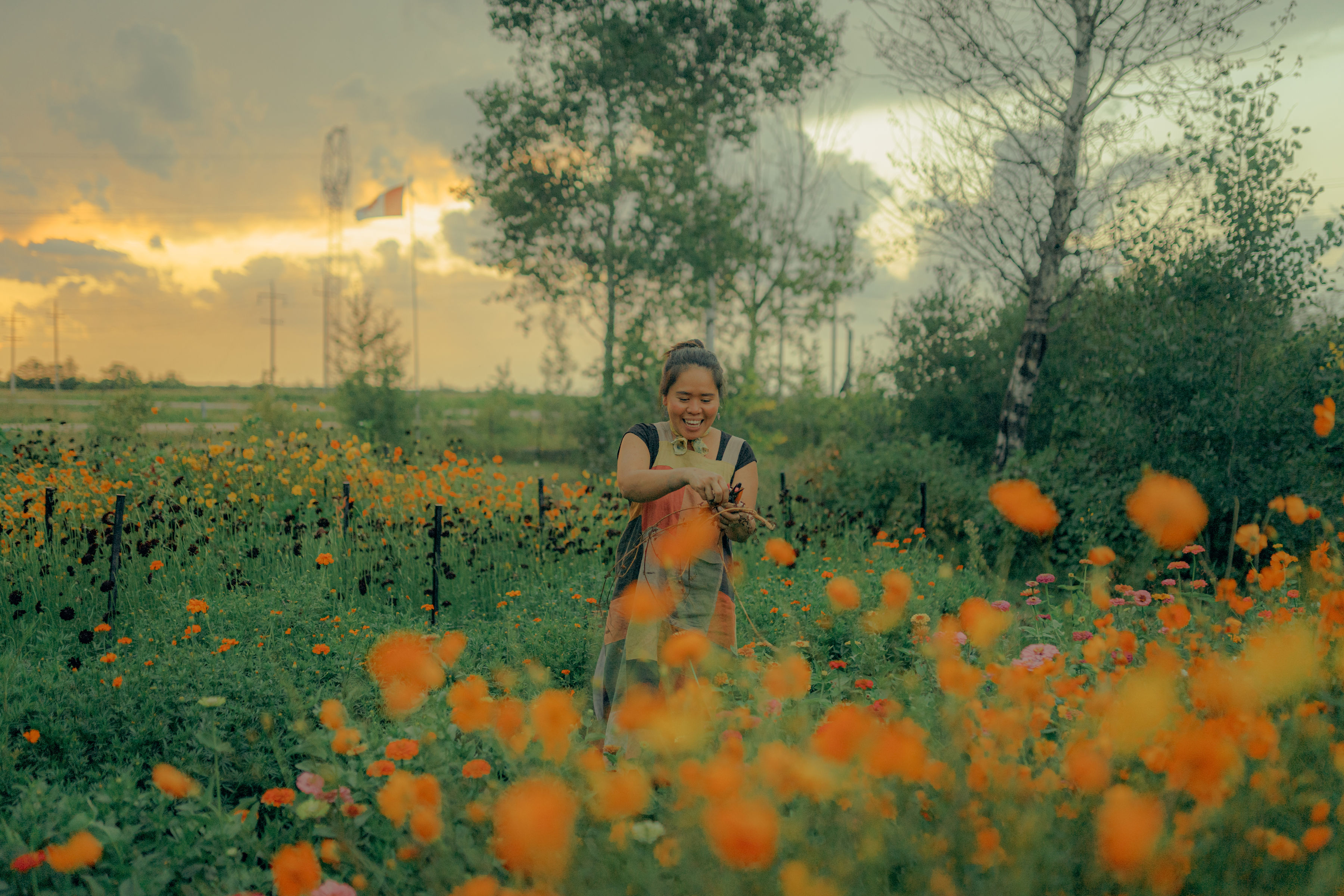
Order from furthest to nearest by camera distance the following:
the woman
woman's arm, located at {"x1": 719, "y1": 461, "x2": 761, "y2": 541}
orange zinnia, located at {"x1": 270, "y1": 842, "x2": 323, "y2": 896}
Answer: the woman
woman's arm, located at {"x1": 719, "y1": 461, "x2": 761, "y2": 541}
orange zinnia, located at {"x1": 270, "y1": 842, "x2": 323, "y2": 896}

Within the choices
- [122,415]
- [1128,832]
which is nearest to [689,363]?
[1128,832]

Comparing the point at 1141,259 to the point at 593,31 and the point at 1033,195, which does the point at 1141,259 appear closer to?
the point at 1033,195

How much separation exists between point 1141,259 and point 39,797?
907cm

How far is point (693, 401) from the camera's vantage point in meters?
2.80

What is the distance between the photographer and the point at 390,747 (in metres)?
1.80

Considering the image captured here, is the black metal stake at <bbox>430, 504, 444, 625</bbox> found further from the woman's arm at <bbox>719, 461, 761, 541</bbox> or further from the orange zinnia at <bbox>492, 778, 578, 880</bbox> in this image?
the orange zinnia at <bbox>492, 778, 578, 880</bbox>

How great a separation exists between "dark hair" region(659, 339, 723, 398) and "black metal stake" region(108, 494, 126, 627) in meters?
3.23

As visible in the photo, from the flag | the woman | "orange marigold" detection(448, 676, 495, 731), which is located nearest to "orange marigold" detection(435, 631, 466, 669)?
"orange marigold" detection(448, 676, 495, 731)

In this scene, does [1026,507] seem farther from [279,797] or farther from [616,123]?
[616,123]

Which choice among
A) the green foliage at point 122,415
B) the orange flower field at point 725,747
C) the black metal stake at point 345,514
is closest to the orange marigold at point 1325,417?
the orange flower field at point 725,747

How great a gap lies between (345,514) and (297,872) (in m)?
4.62

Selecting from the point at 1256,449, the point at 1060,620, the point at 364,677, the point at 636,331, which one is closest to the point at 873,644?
the point at 1060,620

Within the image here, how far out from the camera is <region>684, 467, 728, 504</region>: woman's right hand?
2.35 meters

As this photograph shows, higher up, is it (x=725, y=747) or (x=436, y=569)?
(x=725, y=747)
